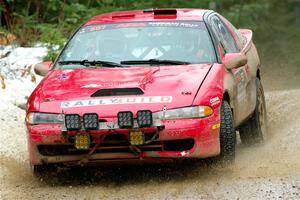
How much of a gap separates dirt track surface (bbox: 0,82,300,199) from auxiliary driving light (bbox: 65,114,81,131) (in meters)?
0.56

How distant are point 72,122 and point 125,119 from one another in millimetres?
460

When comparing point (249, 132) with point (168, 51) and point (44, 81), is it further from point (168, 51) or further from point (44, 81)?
point (44, 81)

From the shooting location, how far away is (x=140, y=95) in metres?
7.85

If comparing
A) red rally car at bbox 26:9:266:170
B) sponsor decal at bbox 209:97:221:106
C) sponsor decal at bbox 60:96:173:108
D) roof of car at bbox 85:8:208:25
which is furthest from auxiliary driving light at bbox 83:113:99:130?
roof of car at bbox 85:8:208:25

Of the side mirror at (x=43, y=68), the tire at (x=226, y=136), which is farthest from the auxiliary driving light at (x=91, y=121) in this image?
the side mirror at (x=43, y=68)

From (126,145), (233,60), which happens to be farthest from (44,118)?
(233,60)

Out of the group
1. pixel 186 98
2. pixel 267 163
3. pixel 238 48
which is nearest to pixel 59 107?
pixel 186 98

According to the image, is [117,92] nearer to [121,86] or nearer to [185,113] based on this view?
[121,86]

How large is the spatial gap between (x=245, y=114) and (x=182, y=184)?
2173mm

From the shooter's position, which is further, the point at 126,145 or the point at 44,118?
the point at 44,118

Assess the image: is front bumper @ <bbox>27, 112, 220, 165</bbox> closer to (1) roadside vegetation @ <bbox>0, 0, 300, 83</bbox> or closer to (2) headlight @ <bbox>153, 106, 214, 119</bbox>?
(2) headlight @ <bbox>153, 106, 214, 119</bbox>

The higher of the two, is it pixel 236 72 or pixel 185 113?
pixel 185 113

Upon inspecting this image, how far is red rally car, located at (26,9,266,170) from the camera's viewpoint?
7.62 meters

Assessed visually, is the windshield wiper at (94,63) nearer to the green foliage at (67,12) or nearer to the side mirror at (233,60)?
the side mirror at (233,60)
